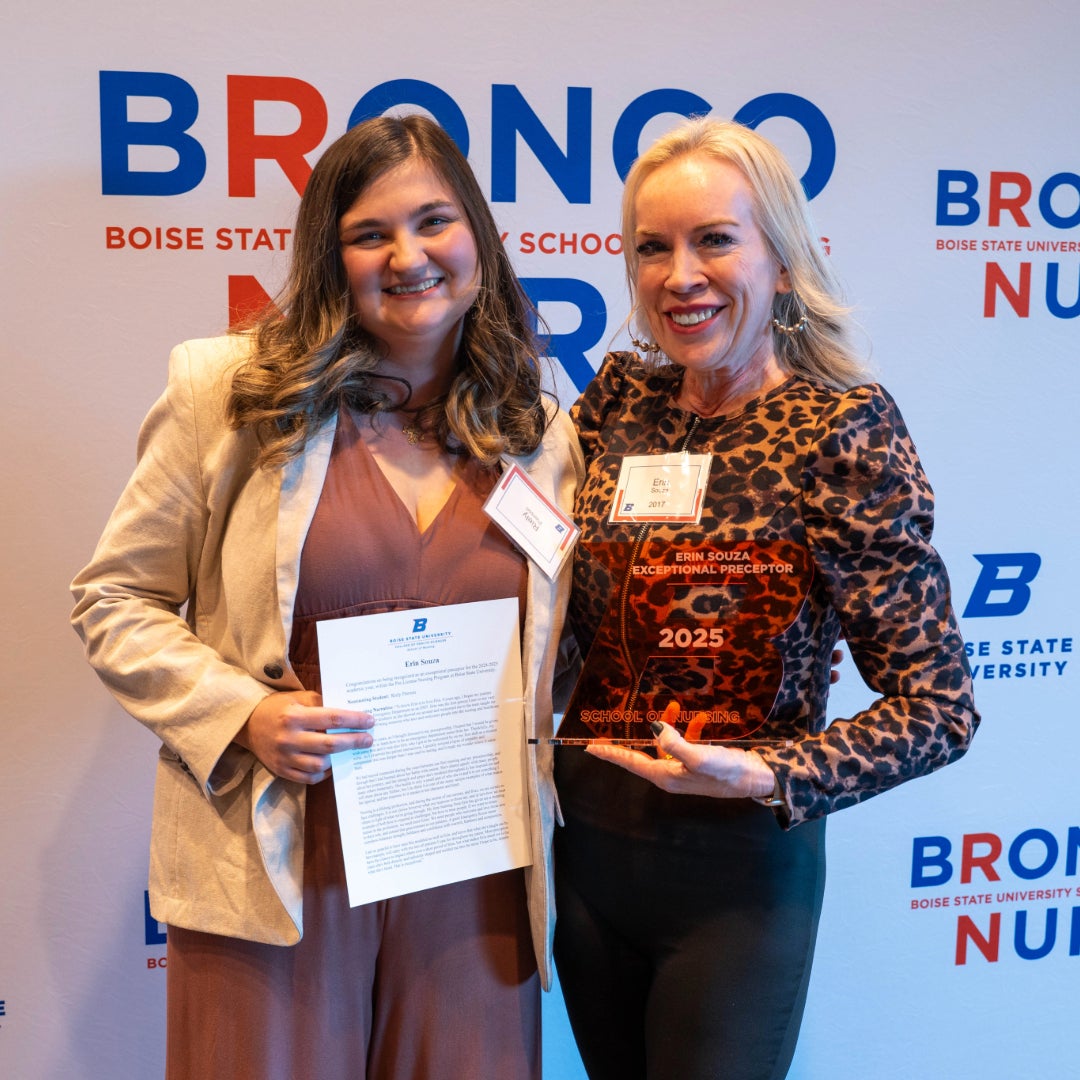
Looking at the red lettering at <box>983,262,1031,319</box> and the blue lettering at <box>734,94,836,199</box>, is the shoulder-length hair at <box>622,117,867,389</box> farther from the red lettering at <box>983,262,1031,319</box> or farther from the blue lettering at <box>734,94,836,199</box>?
the red lettering at <box>983,262,1031,319</box>

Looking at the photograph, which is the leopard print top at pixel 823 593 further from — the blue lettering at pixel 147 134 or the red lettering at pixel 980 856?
the red lettering at pixel 980 856

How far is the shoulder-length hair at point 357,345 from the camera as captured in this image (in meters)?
1.45

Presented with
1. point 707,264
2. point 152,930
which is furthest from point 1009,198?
point 152,930

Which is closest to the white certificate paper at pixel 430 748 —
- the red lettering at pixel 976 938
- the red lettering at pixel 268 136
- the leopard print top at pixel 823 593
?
the leopard print top at pixel 823 593

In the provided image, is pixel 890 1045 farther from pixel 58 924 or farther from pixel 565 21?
pixel 565 21

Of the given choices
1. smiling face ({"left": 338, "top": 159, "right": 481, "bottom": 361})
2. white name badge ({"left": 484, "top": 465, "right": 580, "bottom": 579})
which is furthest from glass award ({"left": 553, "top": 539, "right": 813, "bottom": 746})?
smiling face ({"left": 338, "top": 159, "right": 481, "bottom": 361})

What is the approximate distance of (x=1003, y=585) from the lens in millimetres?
2502

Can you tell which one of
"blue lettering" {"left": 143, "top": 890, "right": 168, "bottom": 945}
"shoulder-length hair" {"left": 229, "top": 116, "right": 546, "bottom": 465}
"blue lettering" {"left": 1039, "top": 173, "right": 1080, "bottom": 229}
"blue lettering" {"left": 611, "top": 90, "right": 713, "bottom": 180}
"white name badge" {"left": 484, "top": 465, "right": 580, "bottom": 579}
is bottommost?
"blue lettering" {"left": 143, "top": 890, "right": 168, "bottom": 945}

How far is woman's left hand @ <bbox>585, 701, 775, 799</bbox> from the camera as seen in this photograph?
130cm

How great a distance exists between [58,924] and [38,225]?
132cm

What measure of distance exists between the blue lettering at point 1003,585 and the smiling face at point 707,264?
1216 mm

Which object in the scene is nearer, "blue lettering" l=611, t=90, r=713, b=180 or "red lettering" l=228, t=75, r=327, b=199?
"red lettering" l=228, t=75, r=327, b=199

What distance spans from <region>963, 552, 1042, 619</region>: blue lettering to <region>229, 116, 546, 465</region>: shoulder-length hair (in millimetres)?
1305

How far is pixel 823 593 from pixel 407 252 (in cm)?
68
